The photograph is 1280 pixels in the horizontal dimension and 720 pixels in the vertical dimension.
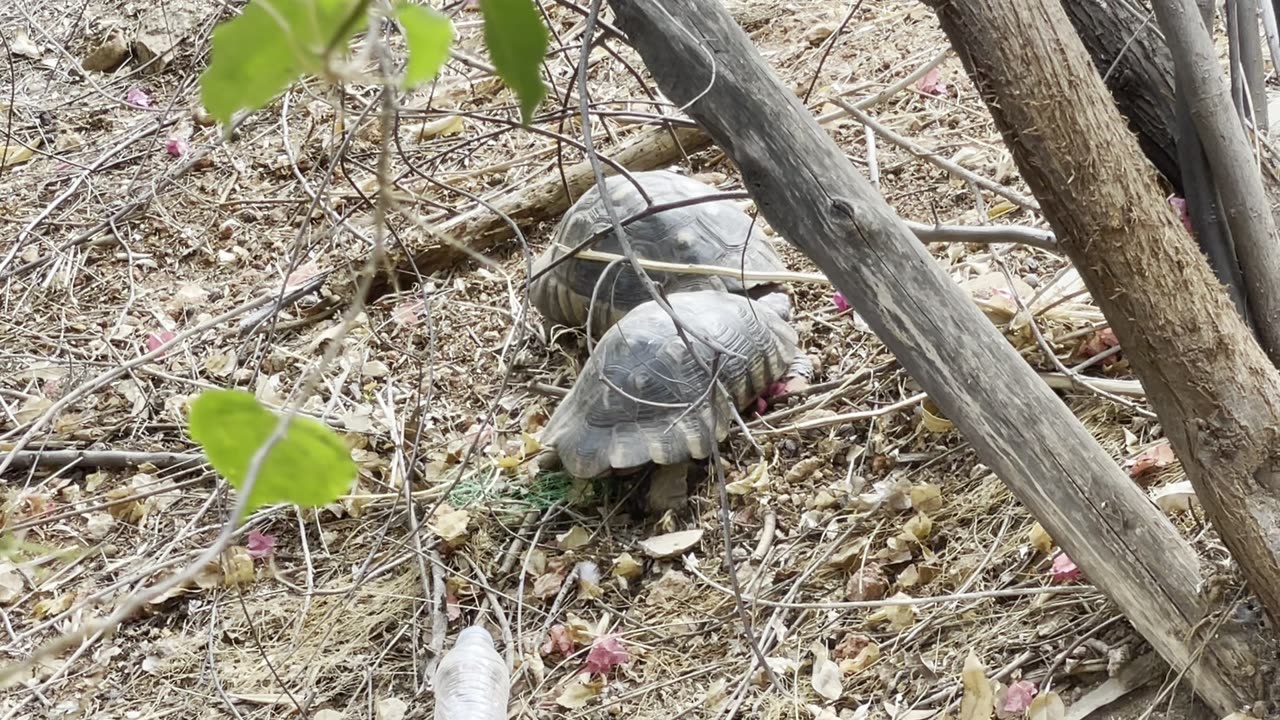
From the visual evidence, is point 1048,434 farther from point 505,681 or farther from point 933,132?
point 933,132

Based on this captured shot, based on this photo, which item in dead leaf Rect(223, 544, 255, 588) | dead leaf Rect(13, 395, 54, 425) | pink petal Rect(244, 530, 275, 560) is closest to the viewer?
dead leaf Rect(223, 544, 255, 588)

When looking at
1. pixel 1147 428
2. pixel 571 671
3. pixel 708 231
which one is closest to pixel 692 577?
pixel 571 671

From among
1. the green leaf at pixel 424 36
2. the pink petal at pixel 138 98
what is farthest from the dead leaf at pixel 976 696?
the pink petal at pixel 138 98

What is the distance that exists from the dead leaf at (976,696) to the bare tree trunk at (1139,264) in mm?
438

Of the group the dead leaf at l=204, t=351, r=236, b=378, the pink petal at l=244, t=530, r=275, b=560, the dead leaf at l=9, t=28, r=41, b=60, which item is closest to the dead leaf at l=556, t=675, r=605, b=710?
the pink petal at l=244, t=530, r=275, b=560

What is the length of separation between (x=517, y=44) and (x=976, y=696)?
1537 mm

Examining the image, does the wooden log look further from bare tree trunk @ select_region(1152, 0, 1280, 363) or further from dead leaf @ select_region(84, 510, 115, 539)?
dead leaf @ select_region(84, 510, 115, 539)

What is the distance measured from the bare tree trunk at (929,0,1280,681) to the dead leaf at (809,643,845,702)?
0.73 meters

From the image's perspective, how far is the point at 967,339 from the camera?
4.35ft

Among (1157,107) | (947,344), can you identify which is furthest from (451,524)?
(1157,107)

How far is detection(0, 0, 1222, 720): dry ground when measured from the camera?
6.10ft

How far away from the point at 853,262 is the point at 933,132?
2.15 metres

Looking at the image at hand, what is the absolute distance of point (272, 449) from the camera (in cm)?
28

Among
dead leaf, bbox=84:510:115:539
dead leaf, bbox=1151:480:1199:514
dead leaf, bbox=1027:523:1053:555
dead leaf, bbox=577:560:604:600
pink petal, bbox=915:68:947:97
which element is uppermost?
pink petal, bbox=915:68:947:97
